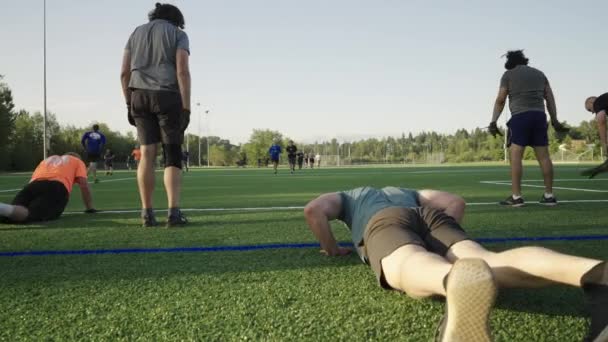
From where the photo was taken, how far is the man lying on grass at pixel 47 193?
477cm

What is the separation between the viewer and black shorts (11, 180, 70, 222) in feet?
16.3

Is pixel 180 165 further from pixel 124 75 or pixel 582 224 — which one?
pixel 582 224

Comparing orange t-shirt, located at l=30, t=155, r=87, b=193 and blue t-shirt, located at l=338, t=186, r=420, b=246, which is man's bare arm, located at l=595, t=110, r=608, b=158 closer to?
blue t-shirt, located at l=338, t=186, r=420, b=246

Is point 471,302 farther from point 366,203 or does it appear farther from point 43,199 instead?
point 43,199

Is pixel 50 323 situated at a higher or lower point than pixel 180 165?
lower

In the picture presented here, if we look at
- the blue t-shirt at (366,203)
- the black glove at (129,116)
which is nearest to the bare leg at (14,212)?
the black glove at (129,116)

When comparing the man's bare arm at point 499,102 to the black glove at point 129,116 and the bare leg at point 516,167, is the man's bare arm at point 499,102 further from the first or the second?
the black glove at point 129,116

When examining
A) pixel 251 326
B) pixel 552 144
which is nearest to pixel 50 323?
pixel 251 326

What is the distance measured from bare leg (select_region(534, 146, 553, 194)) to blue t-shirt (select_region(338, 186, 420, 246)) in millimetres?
4009

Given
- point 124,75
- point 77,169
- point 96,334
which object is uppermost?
point 124,75

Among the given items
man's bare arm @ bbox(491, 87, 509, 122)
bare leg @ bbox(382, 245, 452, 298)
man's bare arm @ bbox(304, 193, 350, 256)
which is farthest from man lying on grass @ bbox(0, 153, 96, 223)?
man's bare arm @ bbox(491, 87, 509, 122)

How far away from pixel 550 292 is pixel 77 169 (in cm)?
523

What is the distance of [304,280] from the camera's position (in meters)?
2.45

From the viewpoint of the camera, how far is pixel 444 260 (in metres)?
1.73
